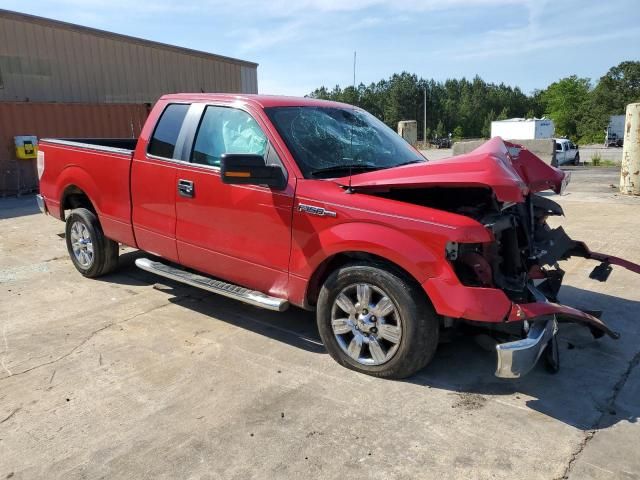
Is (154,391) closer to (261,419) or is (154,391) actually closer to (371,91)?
(261,419)

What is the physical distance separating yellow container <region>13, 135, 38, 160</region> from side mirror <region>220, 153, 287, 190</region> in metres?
12.5

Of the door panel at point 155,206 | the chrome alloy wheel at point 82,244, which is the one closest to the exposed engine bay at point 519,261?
the door panel at point 155,206

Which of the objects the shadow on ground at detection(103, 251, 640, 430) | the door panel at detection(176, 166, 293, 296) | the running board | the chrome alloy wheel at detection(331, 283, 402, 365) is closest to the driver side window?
the door panel at detection(176, 166, 293, 296)

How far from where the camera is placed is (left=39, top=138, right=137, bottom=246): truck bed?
5062mm

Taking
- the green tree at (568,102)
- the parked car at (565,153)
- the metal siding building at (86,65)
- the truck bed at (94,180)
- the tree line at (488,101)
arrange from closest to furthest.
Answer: the truck bed at (94,180) → the metal siding building at (86,65) → the parked car at (565,153) → the tree line at (488,101) → the green tree at (568,102)

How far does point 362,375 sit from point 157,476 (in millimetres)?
1512

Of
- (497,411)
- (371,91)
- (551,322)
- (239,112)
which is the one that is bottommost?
(497,411)

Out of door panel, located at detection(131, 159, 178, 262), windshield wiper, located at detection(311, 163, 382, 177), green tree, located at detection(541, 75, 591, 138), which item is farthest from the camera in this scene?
green tree, located at detection(541, 75, 591, 138)

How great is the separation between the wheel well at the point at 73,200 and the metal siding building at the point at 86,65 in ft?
39.4

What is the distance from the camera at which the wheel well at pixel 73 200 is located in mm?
5758

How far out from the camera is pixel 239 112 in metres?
4.25

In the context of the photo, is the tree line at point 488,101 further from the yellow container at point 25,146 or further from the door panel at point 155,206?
the door panel at point 155,206

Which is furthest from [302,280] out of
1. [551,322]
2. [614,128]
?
[614,128]

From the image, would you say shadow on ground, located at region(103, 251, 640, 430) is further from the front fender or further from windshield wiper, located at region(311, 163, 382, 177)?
windshield wiper, located at region(311, 163, 382, 177)
